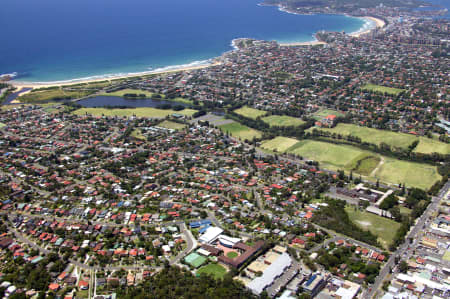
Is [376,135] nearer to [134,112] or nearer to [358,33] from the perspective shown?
[134,112]

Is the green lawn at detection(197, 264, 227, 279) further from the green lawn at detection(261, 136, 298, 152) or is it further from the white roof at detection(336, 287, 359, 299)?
the green lawn at detection(261, 136, 298, 152)

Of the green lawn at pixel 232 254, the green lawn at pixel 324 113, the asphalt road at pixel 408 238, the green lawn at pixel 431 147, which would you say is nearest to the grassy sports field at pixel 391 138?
the green lawn at pixel 431 147

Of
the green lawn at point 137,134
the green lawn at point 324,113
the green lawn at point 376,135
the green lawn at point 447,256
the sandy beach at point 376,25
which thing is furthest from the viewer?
the sandy beach at point 376,25

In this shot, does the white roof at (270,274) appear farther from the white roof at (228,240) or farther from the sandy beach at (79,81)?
the sandy beach at (79,81)

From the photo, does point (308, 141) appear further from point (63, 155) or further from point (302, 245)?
point (63, 155)

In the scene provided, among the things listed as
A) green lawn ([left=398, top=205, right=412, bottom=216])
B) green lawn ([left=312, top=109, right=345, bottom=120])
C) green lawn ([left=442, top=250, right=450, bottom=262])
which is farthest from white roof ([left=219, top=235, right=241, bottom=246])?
green lawn ([left=312, top=109, right=345, bottom=120])

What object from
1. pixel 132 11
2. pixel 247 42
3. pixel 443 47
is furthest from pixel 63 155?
pixel 132 11

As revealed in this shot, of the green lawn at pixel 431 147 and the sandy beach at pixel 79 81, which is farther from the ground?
the sandy beach at pixel 79 81
